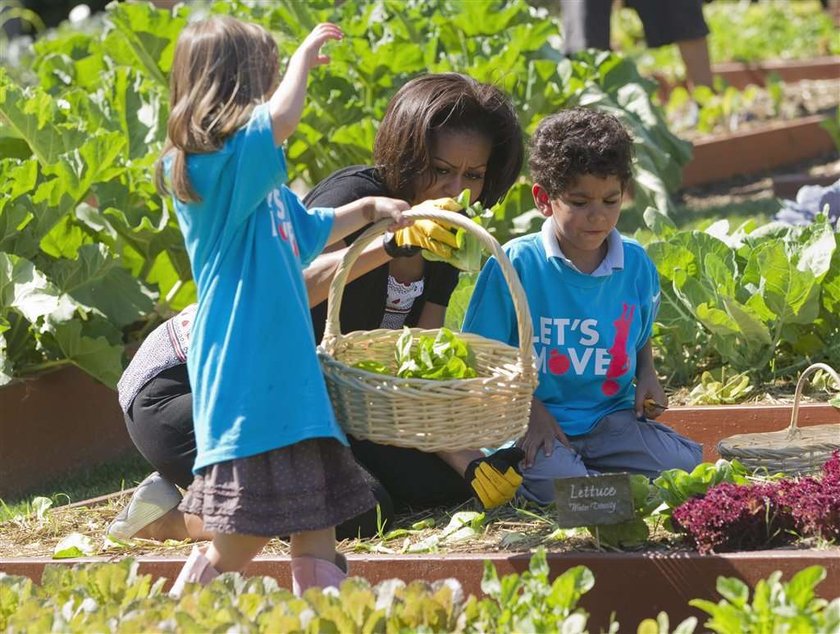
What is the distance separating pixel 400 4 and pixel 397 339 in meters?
3.19

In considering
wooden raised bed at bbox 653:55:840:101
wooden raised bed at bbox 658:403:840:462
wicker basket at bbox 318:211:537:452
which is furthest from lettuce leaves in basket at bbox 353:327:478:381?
wooden raised bed at bbox 653:55:840:101

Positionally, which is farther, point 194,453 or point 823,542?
point 194,453

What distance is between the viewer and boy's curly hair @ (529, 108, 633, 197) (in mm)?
3686

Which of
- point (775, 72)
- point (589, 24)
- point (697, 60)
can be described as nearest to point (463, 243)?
point (589, 24)

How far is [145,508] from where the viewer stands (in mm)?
3793

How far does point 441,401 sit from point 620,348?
1004 mm

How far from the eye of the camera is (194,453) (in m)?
3.69

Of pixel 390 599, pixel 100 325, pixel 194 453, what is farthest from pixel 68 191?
pixel 390 599

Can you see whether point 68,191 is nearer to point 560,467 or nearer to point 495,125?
point 495,125

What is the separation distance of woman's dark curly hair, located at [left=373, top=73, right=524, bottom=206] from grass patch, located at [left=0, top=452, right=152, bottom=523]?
55.1 inches

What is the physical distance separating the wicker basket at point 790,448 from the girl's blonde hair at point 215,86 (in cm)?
167

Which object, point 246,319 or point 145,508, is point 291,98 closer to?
point 246,319

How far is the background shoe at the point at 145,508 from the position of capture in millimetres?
3793

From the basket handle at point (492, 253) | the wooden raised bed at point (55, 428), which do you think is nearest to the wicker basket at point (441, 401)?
the basket handle at point (492, 253)
